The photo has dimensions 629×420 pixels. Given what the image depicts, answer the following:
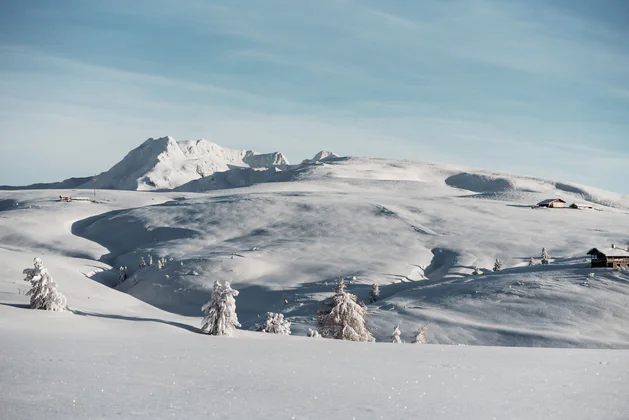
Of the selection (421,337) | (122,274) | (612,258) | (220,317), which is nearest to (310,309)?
(421,337)

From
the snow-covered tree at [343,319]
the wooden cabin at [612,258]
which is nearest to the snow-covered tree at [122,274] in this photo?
the snow-covered tree at [343,319]

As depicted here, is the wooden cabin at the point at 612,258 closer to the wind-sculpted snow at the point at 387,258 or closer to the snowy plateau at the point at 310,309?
the snowy plateau at the point at 310,309

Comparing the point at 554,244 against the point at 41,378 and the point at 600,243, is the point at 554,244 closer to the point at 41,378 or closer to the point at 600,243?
the point at 600,243

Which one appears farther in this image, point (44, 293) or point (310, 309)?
point (310, 309)

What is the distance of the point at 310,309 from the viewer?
2292 inches

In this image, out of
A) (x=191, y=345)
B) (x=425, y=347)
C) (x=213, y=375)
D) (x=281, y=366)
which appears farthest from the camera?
(x=425, y=347)

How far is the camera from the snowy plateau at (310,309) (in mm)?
12211

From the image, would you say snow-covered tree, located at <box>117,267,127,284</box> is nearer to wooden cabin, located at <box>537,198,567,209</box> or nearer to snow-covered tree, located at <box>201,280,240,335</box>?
snow-covered tree, located at <box>201,280,240,335</box>

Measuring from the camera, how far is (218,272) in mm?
74625

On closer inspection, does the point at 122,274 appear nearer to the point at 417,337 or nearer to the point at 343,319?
the point at 417,337

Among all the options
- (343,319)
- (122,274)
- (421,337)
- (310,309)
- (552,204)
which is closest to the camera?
(343,319)

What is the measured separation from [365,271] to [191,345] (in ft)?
177

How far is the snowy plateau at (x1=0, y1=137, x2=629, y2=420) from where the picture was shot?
12211 millimetres

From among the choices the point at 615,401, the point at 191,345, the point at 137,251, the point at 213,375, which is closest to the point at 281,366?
the point at 213,375
